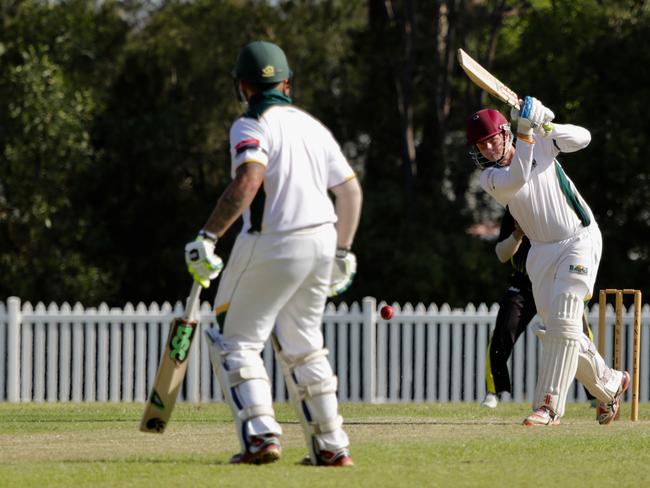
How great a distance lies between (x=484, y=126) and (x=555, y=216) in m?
0.66

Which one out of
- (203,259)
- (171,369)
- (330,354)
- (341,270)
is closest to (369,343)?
(330,354)

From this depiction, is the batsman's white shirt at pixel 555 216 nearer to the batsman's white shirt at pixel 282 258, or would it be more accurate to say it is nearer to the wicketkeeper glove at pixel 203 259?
the batsman's white shirt at pixel 282 258

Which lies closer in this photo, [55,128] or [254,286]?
[254,286]

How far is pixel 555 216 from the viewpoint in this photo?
27.7 feet

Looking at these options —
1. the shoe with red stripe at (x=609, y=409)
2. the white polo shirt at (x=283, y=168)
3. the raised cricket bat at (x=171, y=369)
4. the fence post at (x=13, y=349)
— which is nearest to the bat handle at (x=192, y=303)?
the raised cricket bat at (x=171, y=369)

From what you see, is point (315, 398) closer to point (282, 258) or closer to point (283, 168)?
point (282, 258)

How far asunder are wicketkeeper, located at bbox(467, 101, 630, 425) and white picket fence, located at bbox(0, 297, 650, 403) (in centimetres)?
660

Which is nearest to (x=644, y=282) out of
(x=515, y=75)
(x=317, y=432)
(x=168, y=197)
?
(x=515, y=75)

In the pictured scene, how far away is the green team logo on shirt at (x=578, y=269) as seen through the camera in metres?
8.38

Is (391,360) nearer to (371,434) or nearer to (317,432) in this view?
(371,434)

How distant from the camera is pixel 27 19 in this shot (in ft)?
64.6

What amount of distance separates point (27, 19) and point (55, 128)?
6.44 ft

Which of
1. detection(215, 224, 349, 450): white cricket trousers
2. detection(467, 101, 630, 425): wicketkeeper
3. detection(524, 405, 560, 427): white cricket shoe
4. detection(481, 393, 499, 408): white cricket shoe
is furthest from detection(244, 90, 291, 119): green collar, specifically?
detection(481, 393, 499, 408): white cricket shoe

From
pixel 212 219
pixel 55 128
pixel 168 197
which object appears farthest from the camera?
pixel 168 197
